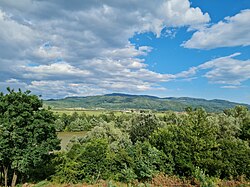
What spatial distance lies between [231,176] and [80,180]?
11.4m

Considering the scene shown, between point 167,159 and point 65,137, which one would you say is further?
Answer: point 65,137

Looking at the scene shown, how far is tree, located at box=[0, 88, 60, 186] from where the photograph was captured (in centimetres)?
1728

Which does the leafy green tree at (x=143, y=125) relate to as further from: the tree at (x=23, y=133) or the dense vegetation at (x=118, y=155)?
the tree at (x=23, y=133)

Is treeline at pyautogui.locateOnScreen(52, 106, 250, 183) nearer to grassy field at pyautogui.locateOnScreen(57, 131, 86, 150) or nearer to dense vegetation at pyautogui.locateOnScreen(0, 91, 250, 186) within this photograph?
dense vegetation at pyautogui.locateOnScreen(0, 91, 250, 186)

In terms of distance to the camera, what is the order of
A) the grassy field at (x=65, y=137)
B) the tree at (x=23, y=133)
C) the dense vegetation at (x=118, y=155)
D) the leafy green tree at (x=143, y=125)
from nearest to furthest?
the tree at (x=23, y=133)
the dense vegetation at (x=118, y=155)
the leafy green tree at (x=143, y=125)
the grassy field at (x=65, y=137)

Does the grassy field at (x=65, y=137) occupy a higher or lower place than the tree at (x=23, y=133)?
lower

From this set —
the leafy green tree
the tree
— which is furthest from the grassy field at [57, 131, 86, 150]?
the tree

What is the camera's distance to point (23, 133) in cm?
1766

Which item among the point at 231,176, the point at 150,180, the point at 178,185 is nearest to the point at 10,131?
the point at 150,180

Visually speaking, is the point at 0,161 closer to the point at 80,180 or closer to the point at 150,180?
the point at 80,180

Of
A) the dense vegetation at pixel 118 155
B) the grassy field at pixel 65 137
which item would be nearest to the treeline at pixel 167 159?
the dense vegetation at pixel 118 155

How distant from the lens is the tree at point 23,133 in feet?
56.7

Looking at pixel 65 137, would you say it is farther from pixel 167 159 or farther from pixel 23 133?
pixel 167 159

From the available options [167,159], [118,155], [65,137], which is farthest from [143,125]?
[65,137]
